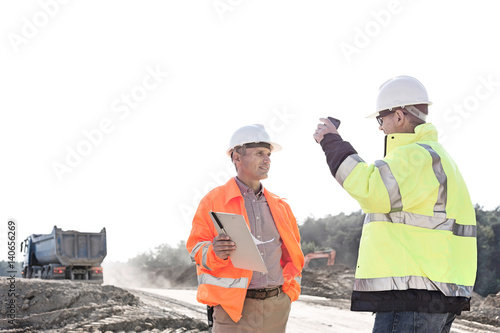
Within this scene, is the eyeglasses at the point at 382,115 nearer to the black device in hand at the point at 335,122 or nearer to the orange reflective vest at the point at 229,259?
the black device in hand at the point at 335,122

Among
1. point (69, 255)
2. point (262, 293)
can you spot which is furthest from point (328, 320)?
point (69, 255)

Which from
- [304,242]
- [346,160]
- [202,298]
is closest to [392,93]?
[346,160]

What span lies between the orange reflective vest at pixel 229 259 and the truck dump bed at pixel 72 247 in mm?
16932

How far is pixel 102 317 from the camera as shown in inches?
389

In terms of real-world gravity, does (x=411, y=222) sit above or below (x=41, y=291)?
above

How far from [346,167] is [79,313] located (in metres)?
9.71

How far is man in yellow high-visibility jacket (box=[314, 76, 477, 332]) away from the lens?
7.50 ft

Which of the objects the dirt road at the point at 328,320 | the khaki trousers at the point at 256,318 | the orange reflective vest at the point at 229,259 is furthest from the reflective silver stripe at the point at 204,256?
the dirt road at the point at 328,320

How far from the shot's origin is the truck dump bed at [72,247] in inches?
743

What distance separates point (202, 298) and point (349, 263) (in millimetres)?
28377

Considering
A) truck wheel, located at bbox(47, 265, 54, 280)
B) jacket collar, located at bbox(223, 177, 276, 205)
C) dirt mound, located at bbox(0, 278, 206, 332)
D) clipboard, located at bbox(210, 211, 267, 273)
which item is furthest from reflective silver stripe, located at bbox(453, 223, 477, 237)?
truck wheel, located at bbox(47, 265, 54, 280)

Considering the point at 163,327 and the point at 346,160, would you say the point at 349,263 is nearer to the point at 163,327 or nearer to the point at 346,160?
the point at 163,327

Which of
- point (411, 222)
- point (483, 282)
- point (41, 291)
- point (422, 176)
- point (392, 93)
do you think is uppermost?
point (392, 93)

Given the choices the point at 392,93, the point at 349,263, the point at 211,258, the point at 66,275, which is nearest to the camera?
the point at 392,93
